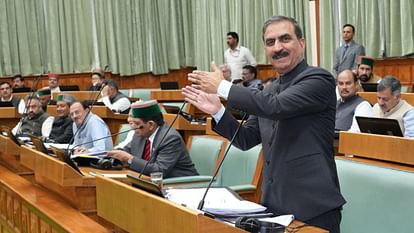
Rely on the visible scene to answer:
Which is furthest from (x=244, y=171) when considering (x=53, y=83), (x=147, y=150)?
(x=53, y=83)

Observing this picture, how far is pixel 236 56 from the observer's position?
32.6 feet

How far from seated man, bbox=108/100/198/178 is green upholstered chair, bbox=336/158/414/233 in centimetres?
131

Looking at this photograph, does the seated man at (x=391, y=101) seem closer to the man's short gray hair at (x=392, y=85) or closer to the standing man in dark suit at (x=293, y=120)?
the man's short gray hair at (x=392, y=85)

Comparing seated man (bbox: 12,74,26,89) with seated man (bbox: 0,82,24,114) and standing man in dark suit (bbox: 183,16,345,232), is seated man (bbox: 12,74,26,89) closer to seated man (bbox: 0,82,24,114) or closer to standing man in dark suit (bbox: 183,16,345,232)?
seated man (bbox: 0,82,24,114)

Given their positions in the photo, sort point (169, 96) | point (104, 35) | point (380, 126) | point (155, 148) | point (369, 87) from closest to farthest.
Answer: point (380, 126) → point (155, 148) → point (369, 87) → point (169, 96) → point (104, 35)

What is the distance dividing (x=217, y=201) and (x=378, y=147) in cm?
154

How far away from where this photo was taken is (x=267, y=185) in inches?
84.0

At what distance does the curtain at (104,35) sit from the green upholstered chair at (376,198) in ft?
27.8

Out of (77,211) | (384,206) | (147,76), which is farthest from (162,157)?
(147,76)

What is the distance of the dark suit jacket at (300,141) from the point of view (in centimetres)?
196

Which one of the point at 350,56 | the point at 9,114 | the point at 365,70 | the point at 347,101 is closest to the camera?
the point at 347,101

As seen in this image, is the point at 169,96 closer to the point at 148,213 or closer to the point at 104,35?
the point at 104,35

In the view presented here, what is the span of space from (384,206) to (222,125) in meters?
0.89

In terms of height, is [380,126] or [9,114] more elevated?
[380,126]
